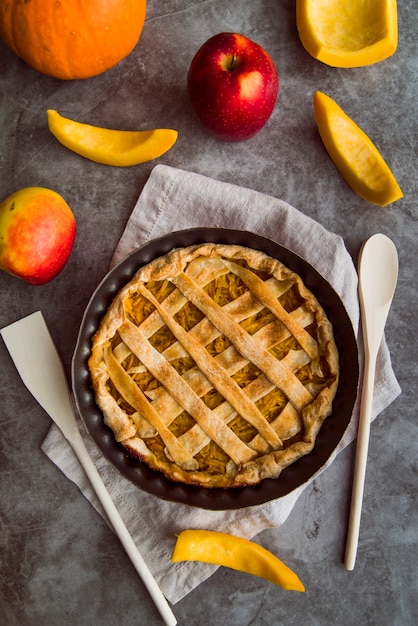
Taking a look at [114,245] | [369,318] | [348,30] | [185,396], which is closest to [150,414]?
[185,396]

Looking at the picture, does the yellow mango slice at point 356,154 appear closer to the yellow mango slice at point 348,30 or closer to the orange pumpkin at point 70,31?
the yellow mango slice at point 348,30

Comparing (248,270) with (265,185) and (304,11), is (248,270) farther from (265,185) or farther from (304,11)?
(304,11)

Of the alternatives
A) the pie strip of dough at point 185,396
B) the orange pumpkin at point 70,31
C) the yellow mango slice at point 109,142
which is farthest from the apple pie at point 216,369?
the orange pumpkin at point 70,31

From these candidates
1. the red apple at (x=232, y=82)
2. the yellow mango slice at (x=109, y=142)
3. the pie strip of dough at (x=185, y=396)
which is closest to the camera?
the pie strip of dough at (x=185, y=396)

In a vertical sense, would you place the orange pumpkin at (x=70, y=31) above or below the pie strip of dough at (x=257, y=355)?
above

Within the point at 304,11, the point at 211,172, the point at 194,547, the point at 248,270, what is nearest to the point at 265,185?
the point at 211,172

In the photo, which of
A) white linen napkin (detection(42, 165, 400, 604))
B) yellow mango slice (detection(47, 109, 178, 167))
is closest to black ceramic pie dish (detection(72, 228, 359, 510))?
white linen napkin (detection(42, 165, 400, 604))

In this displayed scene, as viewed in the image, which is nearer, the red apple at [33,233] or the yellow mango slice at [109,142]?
the red apple at [33,233]

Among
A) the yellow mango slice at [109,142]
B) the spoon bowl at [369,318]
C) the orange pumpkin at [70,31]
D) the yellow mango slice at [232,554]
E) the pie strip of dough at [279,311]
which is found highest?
the orange pumpkin at [70,31]
